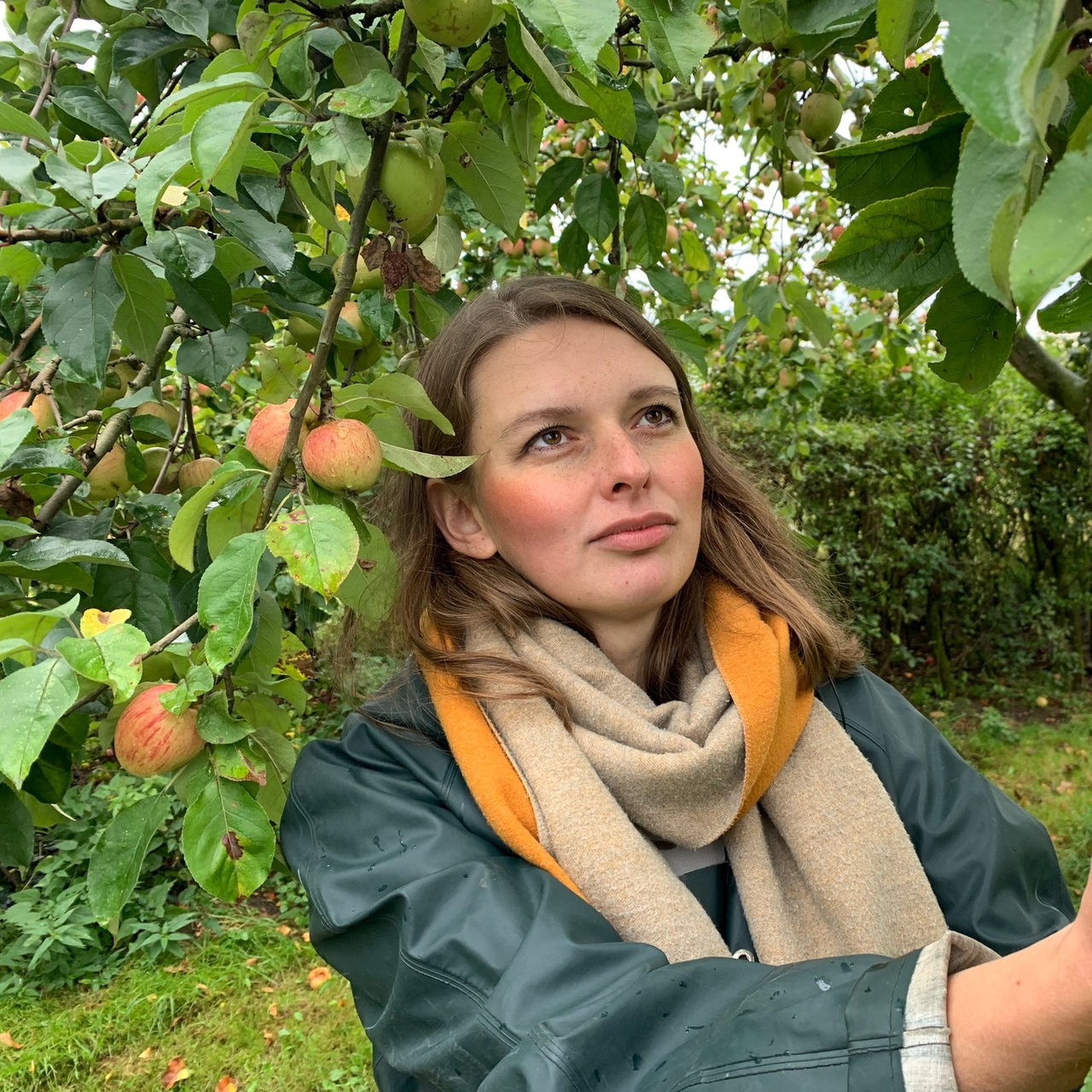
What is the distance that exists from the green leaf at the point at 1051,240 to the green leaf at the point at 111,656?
2.24 feet

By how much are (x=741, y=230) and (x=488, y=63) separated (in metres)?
3.40

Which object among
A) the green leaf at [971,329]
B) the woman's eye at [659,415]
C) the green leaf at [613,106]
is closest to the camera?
the green leaf at [971,329]

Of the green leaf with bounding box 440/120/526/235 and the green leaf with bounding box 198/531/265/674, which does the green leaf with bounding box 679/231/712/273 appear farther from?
the green leaf with bounding box 198/531/265/674

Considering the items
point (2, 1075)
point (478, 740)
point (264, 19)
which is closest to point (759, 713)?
→ point (478, 740)

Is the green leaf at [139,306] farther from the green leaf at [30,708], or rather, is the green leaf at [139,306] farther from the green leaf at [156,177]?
the green leaf at [30,708]

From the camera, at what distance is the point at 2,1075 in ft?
9.14

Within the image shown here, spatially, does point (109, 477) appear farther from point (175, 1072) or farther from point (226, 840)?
point (175, 1072)

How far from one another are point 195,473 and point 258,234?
56 cm

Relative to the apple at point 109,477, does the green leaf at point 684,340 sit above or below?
above

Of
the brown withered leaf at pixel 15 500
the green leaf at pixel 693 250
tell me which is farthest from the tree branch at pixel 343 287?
the green leaf at pixel 693 250

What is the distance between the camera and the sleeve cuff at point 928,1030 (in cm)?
68

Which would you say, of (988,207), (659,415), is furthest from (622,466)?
(988,207)

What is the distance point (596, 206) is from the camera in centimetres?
186

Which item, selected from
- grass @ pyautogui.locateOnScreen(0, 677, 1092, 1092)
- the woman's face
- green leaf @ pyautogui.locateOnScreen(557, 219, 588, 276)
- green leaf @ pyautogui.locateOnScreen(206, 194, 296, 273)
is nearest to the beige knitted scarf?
the woman's face
